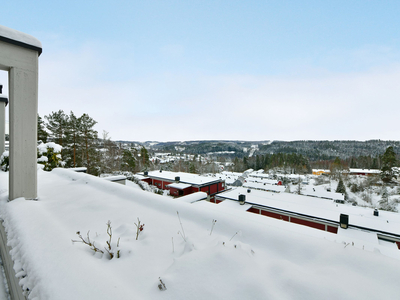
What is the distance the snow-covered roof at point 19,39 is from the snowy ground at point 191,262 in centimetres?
235

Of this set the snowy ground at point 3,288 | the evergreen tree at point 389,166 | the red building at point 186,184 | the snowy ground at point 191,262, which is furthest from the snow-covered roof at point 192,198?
the evergreen tree at point 389,166

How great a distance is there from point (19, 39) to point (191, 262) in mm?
3740

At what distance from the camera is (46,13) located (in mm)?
6777

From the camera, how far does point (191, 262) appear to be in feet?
4.47

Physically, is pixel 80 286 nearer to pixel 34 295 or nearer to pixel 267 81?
pixel 34 295

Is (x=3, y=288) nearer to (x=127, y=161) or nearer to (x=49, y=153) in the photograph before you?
(x=49, y=153)

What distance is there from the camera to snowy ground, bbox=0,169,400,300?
111 centimetres

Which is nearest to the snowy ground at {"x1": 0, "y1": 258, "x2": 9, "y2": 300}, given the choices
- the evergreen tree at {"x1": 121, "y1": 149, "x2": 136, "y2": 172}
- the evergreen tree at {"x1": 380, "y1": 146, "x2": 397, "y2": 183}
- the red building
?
the red building

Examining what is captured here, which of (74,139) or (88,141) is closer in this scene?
(74,139)

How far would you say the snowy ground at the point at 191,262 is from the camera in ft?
3.64

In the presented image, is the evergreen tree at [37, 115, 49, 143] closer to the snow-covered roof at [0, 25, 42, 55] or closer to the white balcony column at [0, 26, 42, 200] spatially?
the white balcony column at [0, 26, 42, 200]

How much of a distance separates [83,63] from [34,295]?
12.6 meters

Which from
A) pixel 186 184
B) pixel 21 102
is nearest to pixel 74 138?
pixel 186 184

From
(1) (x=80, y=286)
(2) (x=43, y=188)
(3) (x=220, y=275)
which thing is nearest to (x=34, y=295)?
(1) (x=80, y=286)
